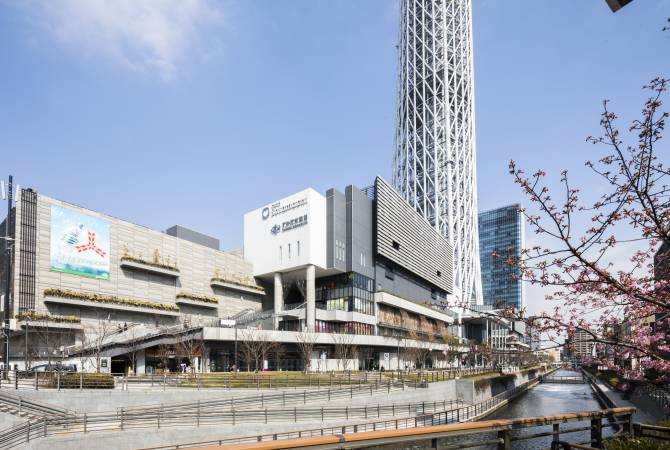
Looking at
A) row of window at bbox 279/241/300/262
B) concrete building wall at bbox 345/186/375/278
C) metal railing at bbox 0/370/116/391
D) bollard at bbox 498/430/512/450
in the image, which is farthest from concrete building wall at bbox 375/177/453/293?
bollard at bbox 498/430/512/450

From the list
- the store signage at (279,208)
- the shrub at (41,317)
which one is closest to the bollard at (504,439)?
the shrub at (41,317)

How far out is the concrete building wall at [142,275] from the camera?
57.2 m

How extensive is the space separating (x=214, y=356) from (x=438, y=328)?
7098cm

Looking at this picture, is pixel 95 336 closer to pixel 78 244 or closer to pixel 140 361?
pixel 140 361

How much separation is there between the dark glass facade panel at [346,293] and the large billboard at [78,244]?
3535 centimetres

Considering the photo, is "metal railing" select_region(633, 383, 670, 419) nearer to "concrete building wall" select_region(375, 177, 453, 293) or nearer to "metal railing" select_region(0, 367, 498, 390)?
"metal railing" select_region(0, 367, 498, 390)

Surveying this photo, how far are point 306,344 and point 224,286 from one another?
2032 centimetres

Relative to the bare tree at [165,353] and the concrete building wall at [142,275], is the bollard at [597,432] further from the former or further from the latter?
the concrete building wall at [142,275]

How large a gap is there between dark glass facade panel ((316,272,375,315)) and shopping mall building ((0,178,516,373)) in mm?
208

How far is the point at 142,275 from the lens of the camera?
225 feet

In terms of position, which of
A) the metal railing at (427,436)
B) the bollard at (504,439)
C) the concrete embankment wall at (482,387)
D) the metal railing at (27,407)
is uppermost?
the metal railing at (427,436)

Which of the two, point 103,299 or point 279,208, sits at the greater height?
point 279,208

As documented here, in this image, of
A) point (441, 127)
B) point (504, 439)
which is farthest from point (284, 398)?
point (441, 127)

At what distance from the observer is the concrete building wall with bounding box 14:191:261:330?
2254 inches
